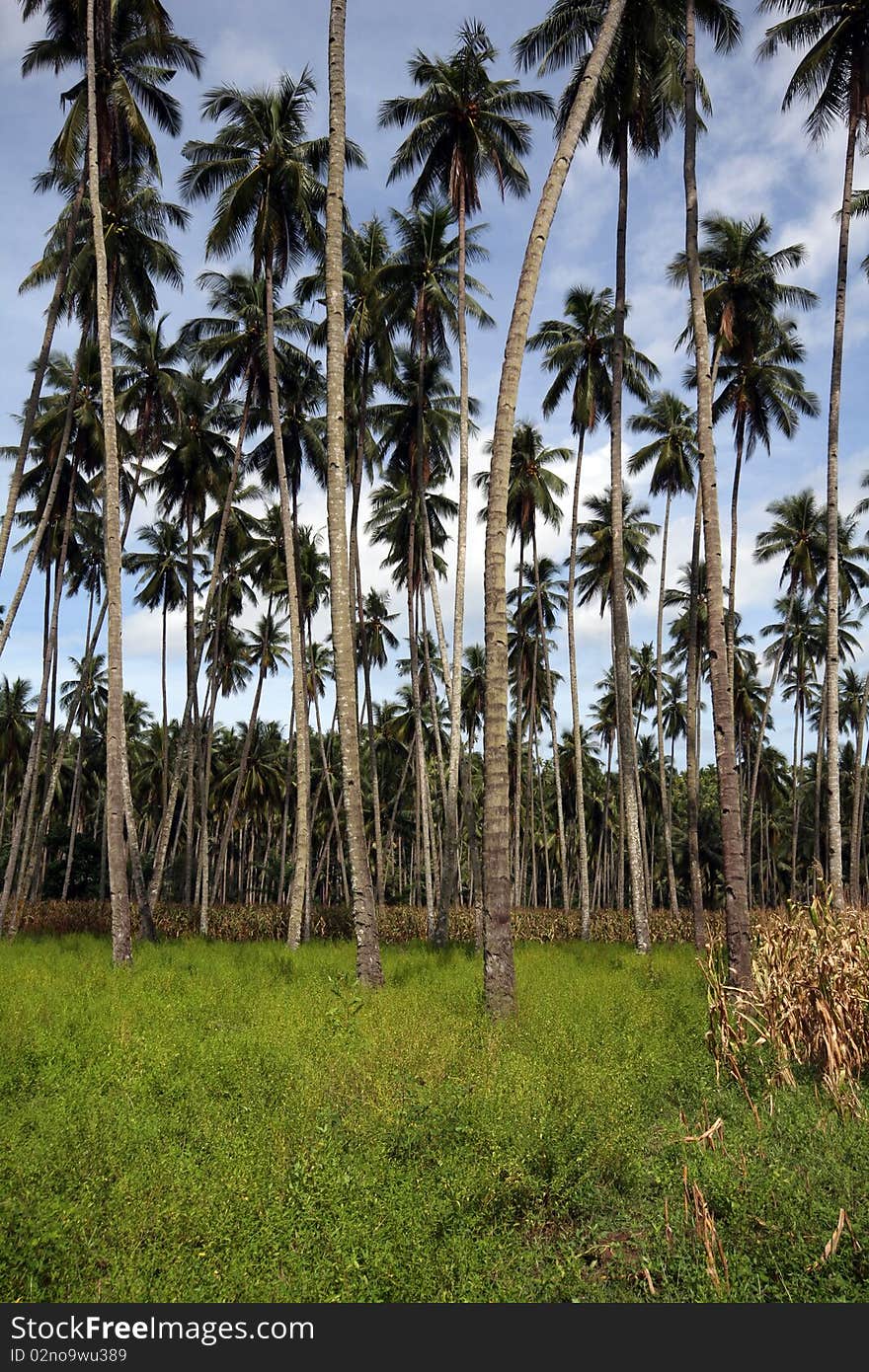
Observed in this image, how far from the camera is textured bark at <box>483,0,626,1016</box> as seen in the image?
9445mm

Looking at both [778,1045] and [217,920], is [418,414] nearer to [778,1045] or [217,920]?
[217,920]

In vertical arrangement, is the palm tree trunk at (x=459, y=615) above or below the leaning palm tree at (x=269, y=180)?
below

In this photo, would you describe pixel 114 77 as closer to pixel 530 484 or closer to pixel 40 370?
pixel 40 370

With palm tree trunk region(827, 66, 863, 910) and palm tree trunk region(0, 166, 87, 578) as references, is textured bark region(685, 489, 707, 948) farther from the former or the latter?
palm tree trunk region(0, 166, 87, 578)

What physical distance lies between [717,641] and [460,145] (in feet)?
49.6

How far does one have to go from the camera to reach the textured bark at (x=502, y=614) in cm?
945

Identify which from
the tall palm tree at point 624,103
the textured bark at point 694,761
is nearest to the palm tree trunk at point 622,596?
the tall palm tree at point 624,103

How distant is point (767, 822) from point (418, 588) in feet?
114

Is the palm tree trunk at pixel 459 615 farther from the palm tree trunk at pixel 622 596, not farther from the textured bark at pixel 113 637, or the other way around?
the textured bark at pixel 113 637

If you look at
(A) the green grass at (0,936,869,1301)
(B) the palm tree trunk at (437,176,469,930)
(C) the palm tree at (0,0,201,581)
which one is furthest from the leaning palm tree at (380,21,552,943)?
(A) the green grass at (0,936,869,1301)

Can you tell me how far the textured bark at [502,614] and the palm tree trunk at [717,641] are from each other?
251cm

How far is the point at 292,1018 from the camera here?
8953mm

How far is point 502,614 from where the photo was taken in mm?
10000

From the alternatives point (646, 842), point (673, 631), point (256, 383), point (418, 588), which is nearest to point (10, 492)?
point (256, 383)
